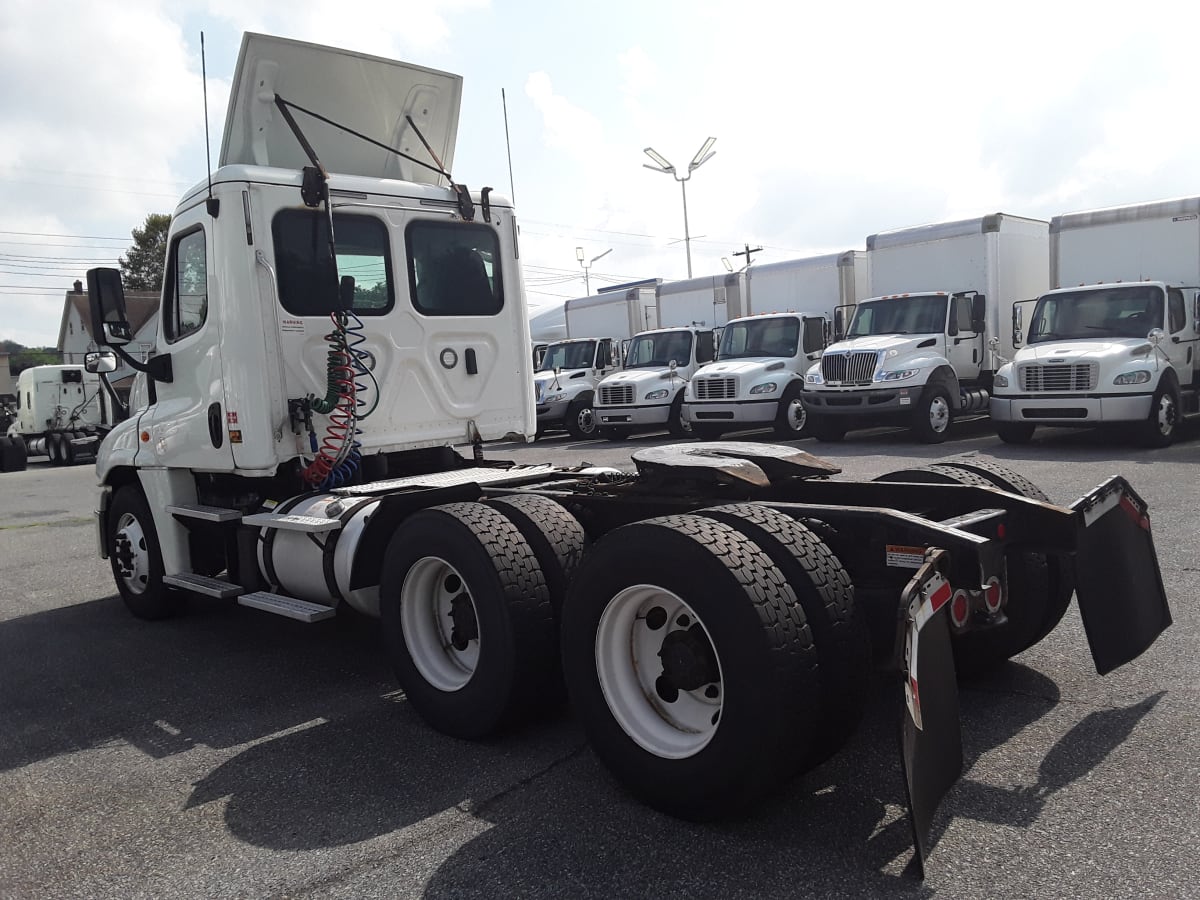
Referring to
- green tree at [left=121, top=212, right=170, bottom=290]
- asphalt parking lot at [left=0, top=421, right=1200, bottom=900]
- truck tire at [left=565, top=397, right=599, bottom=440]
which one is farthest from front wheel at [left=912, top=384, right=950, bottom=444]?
green tree at [left=121, top=212, right=170, bottom=290]

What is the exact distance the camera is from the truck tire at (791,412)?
57.8 ft

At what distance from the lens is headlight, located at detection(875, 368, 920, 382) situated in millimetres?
15305

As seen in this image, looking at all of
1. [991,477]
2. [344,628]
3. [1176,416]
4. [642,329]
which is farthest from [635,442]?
[991,477]

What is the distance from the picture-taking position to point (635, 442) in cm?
2045

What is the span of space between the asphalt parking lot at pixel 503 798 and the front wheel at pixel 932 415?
971 centimetres

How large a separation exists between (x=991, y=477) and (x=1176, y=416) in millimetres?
10769

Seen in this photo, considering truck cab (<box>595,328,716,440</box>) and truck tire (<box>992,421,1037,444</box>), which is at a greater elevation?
truck cab (<box>595,328,716,440</box>)

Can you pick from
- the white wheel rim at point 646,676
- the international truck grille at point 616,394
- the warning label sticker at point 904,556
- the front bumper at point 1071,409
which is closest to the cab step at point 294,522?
the white wheel rim at point 646,676

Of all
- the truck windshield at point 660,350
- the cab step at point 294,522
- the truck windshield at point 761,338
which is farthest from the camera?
the truck windshield at point 660,350

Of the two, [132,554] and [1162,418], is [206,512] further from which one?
[1162,418]

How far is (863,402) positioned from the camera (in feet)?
51.0

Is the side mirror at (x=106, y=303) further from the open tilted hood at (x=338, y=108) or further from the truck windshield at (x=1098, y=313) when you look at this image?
the truck windshield at (x=1098, y=313)

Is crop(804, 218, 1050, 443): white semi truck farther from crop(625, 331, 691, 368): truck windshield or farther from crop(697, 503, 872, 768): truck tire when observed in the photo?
crop(697, 503, 872, 768): truck tire

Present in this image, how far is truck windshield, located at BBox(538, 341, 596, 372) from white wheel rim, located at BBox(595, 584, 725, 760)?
62.7 feet
